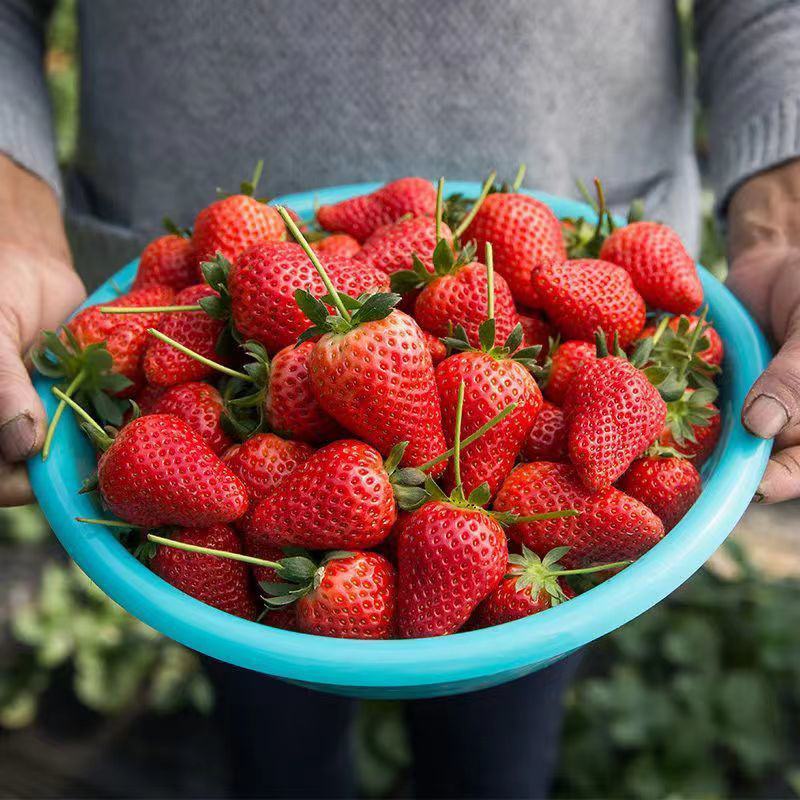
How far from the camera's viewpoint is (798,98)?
1087 millimetres

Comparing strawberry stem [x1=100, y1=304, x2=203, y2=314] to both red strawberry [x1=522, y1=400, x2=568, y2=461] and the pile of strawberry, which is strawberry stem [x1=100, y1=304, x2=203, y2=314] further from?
red strawberry [x1=522, y1=400, x2=568, y2=461]

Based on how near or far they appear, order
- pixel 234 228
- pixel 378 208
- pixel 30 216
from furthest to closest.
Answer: pixel 30 216, pixel 378 208, pixel 234 228

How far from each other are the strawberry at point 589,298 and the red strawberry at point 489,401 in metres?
0.09

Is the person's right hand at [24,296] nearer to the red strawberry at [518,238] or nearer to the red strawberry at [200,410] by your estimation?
the red strawberry at [200,410]

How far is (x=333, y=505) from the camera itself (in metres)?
0.71

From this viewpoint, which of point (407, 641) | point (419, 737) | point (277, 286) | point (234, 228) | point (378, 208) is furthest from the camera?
point (419, 737)

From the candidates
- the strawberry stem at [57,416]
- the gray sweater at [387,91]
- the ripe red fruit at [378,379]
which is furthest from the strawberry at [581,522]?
the gray sweater at [387,91]

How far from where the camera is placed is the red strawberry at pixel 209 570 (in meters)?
0.75

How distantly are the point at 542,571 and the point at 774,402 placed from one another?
26cm

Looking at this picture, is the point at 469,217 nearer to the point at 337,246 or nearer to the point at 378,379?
the point at 337,246

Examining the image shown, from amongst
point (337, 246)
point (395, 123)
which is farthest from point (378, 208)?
point (395, 123)

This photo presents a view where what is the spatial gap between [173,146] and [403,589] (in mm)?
744

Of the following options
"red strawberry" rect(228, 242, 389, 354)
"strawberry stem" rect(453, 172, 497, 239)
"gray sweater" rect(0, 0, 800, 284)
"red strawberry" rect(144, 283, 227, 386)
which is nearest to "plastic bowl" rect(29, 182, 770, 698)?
"red strawberry" rect(144, 283, 227, 386)

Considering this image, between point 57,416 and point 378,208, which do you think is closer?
point 57,416
